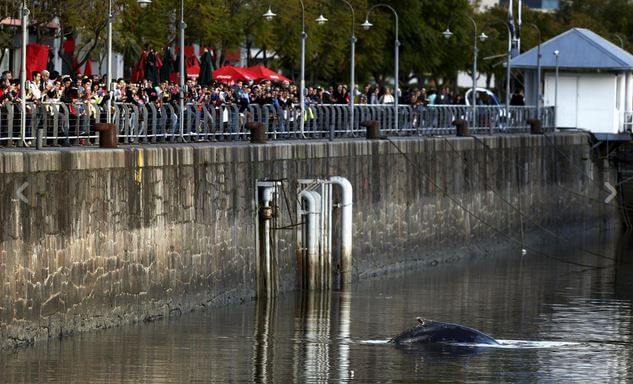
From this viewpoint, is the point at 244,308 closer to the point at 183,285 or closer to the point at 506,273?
the point at 183,285

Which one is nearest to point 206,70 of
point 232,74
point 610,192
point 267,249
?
point 232,74

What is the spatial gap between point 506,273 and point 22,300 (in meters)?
24.8

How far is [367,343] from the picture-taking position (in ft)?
119

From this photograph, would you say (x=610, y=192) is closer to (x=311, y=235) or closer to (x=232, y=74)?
(x=232, y=74)

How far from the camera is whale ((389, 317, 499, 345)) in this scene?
35.2 m

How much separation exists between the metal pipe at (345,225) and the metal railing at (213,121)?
7.02 feet

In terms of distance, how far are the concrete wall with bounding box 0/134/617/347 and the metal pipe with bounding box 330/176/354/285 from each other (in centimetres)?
60

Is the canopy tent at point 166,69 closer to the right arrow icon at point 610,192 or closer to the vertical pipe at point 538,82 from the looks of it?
the vertical pipe at point 538,82

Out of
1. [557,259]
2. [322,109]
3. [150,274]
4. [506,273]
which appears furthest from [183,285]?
[557,259]

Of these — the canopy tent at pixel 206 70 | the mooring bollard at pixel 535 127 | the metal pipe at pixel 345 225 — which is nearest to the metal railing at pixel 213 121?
the metal pipe at pixel 345 225

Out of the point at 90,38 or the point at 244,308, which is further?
the point at 90,38

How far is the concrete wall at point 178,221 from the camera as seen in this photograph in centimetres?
3259

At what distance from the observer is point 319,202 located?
148ft

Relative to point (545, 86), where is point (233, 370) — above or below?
below
